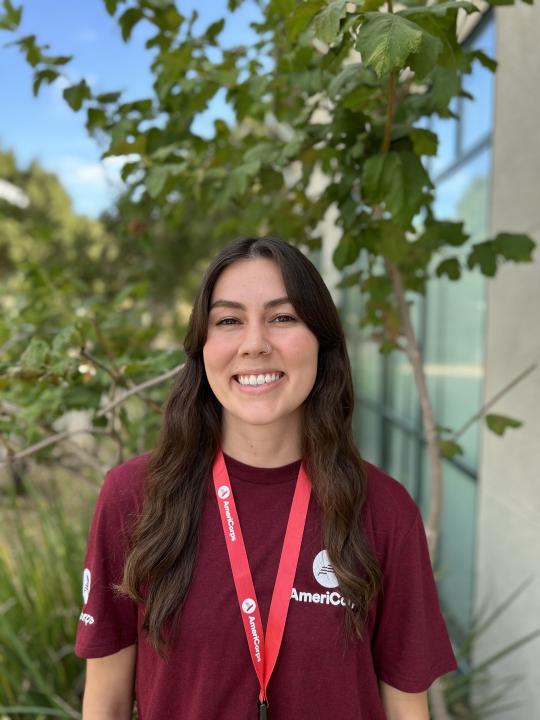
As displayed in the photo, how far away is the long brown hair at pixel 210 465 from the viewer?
152 cm

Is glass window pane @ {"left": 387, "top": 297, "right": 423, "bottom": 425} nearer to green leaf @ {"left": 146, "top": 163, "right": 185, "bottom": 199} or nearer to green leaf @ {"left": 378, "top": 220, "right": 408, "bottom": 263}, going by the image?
green leaf @ {"left": 378, "top": 220, "right": 408, "bottom": 263}

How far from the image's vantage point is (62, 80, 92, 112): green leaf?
91.9 inches

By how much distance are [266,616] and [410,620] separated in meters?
0.34

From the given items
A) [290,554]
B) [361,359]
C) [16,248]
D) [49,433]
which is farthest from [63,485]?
[16,248]

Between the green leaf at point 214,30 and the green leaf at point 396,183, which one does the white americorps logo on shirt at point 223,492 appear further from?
the green leaf at point 214,30

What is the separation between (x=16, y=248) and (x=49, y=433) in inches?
370

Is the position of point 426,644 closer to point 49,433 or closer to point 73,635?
point 49,433

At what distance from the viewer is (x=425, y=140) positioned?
1949 mm

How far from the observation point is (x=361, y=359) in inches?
373

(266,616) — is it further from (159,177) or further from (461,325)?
(461,325)

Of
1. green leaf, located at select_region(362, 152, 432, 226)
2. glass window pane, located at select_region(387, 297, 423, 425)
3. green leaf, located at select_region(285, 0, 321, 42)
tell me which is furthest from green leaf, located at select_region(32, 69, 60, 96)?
glass window pane, located at select_region(387, 297, 423, 425)

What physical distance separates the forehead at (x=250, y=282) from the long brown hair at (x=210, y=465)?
0.02 meters

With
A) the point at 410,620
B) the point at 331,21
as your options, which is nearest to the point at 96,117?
the point at 331,21

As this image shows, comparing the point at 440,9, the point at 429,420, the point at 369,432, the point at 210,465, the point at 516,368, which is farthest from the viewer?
the point at 369,432
